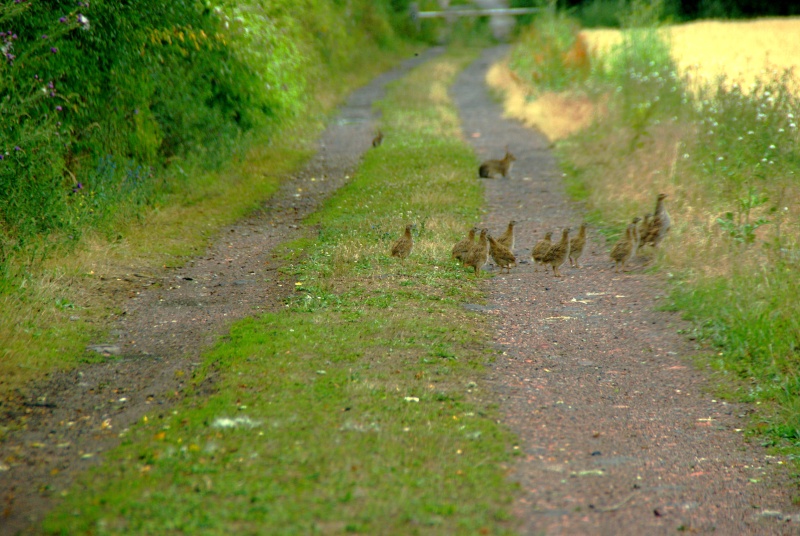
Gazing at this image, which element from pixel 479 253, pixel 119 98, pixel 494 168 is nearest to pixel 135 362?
pixel 479 253

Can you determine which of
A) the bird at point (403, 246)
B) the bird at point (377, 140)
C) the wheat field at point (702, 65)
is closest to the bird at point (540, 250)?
the bird at point (403, 246)

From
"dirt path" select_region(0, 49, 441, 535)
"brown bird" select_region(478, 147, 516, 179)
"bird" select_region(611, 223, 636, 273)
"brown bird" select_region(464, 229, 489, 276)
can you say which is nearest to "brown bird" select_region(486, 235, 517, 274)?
"brown bird" select_region(464, 229, 489, 276)

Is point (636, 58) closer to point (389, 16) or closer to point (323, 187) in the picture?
point (323, 187)

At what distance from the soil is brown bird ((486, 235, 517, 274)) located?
0.69 ft

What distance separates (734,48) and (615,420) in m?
23.2

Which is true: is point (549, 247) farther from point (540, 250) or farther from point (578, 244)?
point (578, 244)

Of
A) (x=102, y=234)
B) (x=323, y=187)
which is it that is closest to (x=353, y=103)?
(x=323, y=187)

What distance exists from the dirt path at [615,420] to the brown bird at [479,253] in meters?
0.31

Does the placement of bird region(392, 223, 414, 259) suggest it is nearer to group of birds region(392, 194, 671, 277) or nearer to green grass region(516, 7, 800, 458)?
group of birds region(392, 194, 671, 277)

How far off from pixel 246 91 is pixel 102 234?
5.67 metres

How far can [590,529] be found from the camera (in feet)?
16.1

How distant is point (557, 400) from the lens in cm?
697

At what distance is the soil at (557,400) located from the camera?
535 cm

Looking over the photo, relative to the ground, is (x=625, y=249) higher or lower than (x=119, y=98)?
lower
